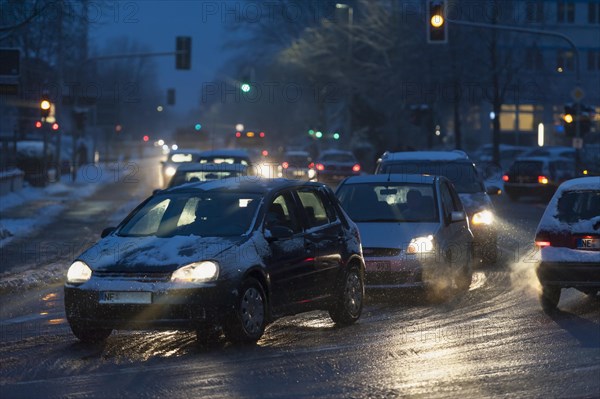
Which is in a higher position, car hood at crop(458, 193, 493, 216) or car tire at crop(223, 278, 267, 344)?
car hood at crop(458, 193, 493, 216)

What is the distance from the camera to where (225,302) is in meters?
9.89

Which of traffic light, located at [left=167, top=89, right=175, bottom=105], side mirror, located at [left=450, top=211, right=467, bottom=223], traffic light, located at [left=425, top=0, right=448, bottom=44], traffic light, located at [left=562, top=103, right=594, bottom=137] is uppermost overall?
traffic light, located at [left=425, top=0, right=448, bottom=44]

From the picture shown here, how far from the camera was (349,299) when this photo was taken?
11.8 meters

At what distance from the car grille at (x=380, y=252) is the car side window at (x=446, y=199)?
1.47m

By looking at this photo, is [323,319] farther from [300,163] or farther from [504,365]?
[300,163]

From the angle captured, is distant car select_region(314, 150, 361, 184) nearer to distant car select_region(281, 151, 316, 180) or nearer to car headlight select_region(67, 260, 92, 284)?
distant car select_region(281, 151, 316, 180)

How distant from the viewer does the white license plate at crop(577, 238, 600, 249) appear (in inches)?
492

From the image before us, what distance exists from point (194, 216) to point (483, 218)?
26.2 ft

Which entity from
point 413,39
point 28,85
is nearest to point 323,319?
point 28,85

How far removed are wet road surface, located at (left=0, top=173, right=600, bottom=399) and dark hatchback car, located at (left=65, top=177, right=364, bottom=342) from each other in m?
0.28

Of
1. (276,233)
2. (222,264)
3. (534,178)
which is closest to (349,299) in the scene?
(276,233)

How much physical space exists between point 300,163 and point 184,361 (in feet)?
149

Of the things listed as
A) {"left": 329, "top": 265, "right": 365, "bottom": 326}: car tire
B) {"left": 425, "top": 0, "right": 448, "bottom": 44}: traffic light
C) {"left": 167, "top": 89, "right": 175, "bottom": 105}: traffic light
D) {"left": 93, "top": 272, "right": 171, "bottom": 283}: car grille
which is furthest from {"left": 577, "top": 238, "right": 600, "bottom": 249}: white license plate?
{"left": 167, "top": 89, "right": 175, "bottom": 105}: traffic light

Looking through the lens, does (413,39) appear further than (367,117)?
No
